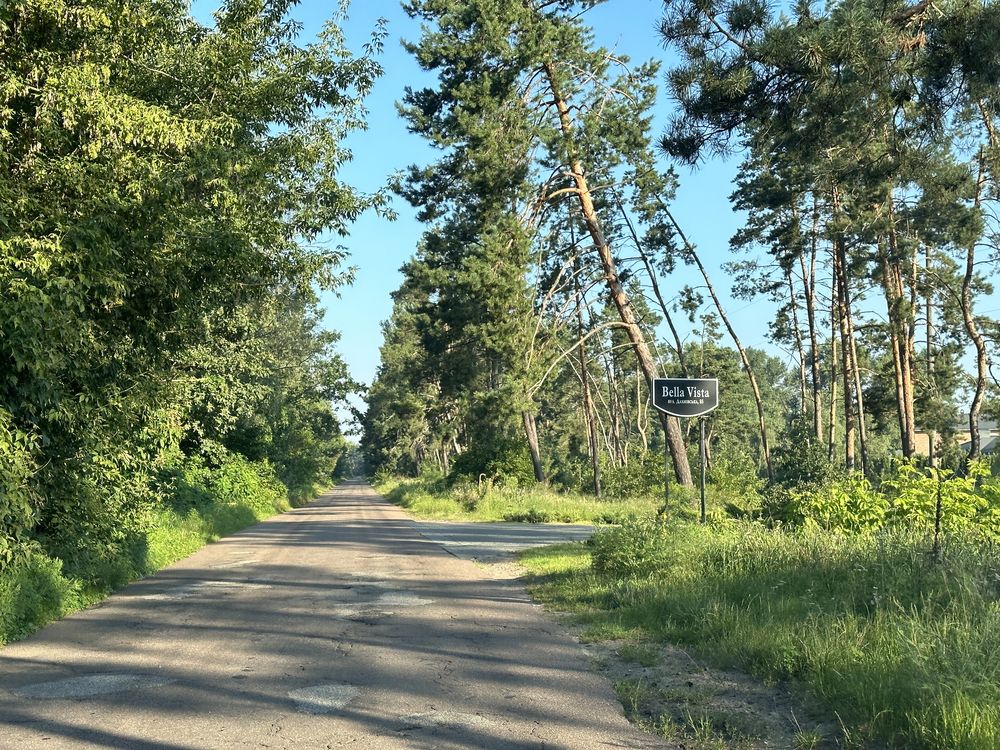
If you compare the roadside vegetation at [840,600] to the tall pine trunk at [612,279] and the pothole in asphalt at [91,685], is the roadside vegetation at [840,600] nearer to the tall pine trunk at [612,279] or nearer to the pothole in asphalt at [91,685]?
the pothole in asphalt at [91,685]

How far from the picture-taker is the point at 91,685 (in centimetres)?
685

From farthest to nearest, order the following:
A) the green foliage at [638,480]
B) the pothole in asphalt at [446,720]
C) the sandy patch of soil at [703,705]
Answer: the green foliage at [638,480] → the pothole in asphalt at [446,720] → the sandy patch of soil at [703,705]

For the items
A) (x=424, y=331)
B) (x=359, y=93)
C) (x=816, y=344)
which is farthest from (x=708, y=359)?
(x=359, y=93)

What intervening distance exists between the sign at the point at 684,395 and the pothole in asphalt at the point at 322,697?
7.99m

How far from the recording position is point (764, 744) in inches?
214

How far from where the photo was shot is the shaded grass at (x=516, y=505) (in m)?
32.2

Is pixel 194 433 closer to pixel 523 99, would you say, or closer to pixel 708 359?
pixel 523 99

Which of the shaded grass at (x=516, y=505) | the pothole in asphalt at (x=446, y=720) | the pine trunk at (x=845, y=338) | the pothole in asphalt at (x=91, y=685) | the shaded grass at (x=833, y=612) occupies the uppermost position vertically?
the pine trunk at (x=845, y=338)

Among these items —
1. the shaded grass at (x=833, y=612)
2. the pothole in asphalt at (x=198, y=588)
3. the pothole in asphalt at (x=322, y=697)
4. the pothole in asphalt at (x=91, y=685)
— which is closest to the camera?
the shaded grass at (x=833, y=612)

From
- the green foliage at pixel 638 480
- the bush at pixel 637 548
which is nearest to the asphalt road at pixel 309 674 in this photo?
the bush at pixel 637 548

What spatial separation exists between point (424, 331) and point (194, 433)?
14857 millimetres

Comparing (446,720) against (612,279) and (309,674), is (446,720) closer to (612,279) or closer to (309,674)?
(309,674)

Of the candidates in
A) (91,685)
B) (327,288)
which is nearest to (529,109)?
(327,288)

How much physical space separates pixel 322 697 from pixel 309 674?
78 cm
